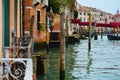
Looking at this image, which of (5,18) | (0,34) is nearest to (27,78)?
A: (0,34)

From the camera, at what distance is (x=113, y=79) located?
15.5 meters

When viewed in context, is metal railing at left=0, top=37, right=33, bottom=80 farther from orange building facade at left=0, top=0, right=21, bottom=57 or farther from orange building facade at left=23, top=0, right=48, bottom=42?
orange building facade at left=23, top=0, right=48, bottom=42

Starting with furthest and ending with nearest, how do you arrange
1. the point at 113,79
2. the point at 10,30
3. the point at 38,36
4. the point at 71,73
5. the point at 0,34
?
the point at 38,36 < the point at 71,73 < the point at 113,79 < the point at 10,30 < the point at 0,34

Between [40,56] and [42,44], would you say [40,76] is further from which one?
[42,44]

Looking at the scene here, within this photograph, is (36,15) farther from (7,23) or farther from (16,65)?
(16,65)

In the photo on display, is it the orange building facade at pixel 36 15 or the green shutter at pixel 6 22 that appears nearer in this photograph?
the green shutter at pixel 6 22

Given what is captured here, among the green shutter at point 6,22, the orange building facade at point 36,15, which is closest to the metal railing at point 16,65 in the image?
the green shutter at point 6,22

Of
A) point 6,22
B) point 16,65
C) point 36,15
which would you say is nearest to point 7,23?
point 6,22

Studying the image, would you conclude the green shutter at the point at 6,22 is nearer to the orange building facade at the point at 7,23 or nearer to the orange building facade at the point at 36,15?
the orange building facade at the point at 7,23

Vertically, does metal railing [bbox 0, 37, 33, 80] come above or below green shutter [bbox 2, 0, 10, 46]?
below

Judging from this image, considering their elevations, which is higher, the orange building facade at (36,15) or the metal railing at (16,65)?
the orange building facade at (36,15)

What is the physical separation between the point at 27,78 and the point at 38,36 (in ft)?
75.1

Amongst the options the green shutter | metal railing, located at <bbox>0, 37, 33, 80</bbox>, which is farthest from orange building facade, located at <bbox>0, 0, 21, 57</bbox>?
metal railing, located at <bbox>0, 37, 33, 80</bbox>

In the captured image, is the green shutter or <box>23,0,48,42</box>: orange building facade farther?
<box>23,0,48,42</box>: orange building facade
